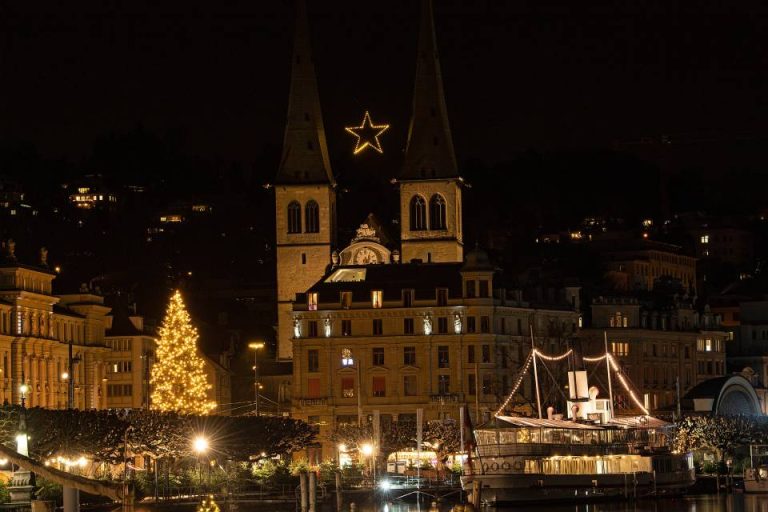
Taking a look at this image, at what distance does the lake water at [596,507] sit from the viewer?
8731 centimetres

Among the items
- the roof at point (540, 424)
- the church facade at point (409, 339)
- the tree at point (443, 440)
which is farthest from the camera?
the church facade at point (409, 339)

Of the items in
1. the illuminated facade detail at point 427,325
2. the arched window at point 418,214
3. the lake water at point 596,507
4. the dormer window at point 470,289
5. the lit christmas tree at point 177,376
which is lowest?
the lake water at point 596,507

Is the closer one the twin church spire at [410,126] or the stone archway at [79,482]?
the stone archway at [79,482]

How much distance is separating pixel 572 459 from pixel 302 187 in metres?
58.6

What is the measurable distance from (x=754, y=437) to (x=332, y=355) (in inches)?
1168

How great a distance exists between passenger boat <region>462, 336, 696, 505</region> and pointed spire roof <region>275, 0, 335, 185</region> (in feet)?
171

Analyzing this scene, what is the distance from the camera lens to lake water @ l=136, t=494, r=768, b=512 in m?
87.3

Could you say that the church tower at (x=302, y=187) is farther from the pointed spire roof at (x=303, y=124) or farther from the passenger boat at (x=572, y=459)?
the passenger boat at (x=572, y=459)

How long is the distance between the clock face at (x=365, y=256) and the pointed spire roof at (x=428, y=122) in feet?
21.0

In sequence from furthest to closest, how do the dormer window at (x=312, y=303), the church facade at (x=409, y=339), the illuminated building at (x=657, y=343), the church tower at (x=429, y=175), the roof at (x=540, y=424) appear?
the illuminated building at (x=657, y=343), the church tower at (x=429, y=175), the dormer window at (x=312, y=303), the church facade at (x=409, y=339), the roof at (x=540, y=424)

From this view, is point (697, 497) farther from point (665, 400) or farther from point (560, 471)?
point (665, 400)

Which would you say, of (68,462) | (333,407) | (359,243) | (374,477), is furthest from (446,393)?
(68,462)

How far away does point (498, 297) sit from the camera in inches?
5428

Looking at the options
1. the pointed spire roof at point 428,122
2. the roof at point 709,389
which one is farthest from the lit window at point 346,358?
the roof at point 709,389
